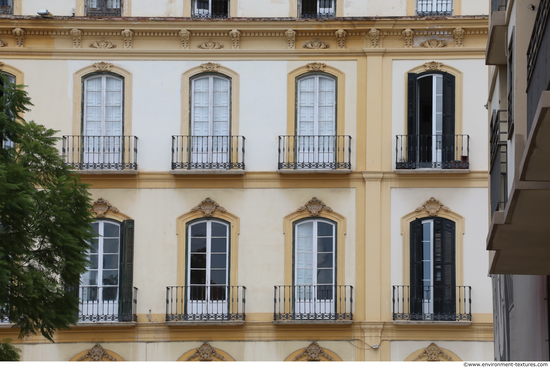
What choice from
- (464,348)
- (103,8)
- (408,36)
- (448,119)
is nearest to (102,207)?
(103,8)

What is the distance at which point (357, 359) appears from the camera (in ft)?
76.6

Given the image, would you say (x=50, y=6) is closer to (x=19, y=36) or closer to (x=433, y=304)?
(x=19, y=36)

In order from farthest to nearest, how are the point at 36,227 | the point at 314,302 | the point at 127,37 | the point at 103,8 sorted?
the point at 103,8 < the point at 127,37 < the point at 314,302 < the point at 36,227

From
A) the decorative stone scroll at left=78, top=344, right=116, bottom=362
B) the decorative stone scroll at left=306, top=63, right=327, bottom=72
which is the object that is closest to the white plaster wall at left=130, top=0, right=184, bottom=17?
the decorative stone scroll at left=306, top=63, right=327, bottom=72

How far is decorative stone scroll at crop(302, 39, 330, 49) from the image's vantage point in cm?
2447

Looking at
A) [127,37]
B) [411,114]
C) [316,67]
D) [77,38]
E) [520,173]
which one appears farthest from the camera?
[77,38]

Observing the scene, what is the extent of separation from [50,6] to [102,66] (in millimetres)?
2065

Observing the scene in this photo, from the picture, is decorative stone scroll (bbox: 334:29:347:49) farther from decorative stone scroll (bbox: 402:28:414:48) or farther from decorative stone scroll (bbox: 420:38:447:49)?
decorative stone scroll (bbox: 420:38:447:49)

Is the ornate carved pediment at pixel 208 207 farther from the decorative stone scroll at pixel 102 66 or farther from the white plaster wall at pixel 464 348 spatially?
the white plaster wall at pixel 464 348

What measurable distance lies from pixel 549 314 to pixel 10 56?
15934mm

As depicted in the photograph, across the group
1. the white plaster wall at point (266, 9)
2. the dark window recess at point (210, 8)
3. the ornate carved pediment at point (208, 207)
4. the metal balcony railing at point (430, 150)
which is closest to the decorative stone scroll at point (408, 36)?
the metal balcony railing at point (430, 150)

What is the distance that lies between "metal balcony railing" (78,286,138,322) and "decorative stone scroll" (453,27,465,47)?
9.76 meters

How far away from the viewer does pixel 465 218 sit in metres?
23.7

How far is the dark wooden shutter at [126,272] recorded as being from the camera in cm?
2348
